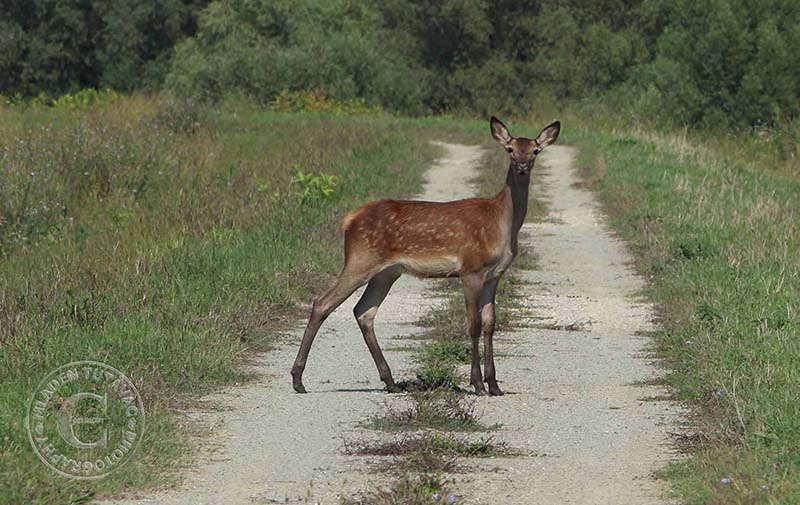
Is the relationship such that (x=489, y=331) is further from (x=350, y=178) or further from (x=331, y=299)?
(x=350, y=178)

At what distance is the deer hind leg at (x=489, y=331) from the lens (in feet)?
32.2

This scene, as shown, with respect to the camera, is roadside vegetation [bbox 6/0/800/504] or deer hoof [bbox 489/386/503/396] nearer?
roadside vegetation [bbox 6/0/800/504]

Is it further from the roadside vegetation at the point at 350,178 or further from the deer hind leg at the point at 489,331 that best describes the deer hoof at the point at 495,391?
the roadside vegetation at the point at 350,178

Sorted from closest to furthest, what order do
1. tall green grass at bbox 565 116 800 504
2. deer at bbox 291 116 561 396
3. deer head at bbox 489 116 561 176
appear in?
1. tall green grass at bbox 565 116 800 504
2. deer at bbox 291 116 561 396
3. deer head at bbox 489 116 561 176

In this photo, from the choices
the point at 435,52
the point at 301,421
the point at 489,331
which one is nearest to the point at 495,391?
the point at 489,331

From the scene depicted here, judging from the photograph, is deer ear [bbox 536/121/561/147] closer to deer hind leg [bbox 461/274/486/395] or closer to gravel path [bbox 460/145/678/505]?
deer hind leg [bbox 461/274/486/395]

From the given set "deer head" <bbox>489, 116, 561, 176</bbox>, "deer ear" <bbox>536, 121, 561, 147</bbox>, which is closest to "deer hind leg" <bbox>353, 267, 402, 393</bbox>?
"deer head" <bbox>489, 116, 561, 176</bbox>

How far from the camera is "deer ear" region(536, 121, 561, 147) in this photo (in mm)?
10429

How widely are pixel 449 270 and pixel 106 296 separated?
12.0 ft

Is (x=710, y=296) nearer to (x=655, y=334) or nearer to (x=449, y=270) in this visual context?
(x=655, y=334)

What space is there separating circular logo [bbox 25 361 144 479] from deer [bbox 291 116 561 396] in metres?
1.57

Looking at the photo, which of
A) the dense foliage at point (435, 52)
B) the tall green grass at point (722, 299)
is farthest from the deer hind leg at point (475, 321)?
the dense foliage at point (435, 52)

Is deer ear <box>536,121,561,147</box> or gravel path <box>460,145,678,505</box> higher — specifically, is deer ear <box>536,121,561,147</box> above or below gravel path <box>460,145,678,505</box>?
above

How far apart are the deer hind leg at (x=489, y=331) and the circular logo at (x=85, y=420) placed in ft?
8.50
